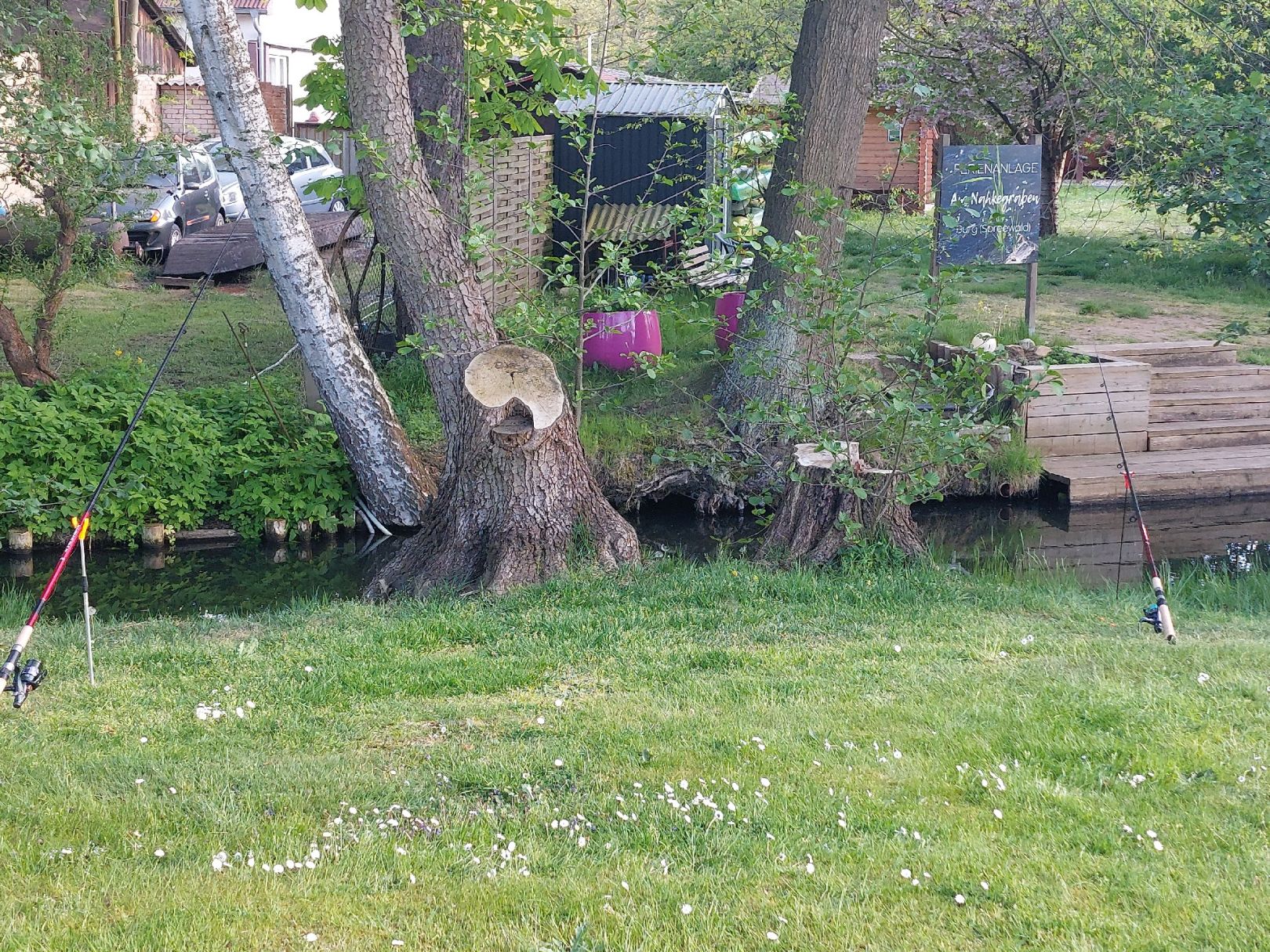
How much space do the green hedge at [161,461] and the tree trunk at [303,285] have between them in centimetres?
49

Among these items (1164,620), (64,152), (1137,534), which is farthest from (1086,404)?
(64,152)

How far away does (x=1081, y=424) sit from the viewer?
11.6 m

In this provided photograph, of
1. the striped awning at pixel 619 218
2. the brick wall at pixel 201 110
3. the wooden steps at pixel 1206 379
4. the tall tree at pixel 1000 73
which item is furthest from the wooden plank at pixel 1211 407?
the brick wall at pixel 201 110

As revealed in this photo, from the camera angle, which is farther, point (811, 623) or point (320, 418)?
point (320, 418)

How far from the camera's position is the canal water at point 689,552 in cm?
893

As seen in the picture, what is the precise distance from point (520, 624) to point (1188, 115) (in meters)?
4.69

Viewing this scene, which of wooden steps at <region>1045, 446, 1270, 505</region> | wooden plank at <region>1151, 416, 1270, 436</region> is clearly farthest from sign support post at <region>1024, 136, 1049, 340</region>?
wooden steps at <region>1045, 446, 1270, 505</region>

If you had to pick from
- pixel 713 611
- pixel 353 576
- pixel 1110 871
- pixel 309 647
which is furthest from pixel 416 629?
pixel 1110 871

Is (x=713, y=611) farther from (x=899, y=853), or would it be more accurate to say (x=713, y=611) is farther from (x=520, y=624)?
(x=899, y=853)

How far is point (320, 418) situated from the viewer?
1002cm

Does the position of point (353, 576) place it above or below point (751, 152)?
below

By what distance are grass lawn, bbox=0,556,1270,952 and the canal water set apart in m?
2.30

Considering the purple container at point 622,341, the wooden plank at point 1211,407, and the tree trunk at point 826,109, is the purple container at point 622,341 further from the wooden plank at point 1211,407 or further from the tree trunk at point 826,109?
the wooden plank at point 1211,407

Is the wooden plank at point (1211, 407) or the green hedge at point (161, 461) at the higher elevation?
the wooden plank at point (1211, 407)
